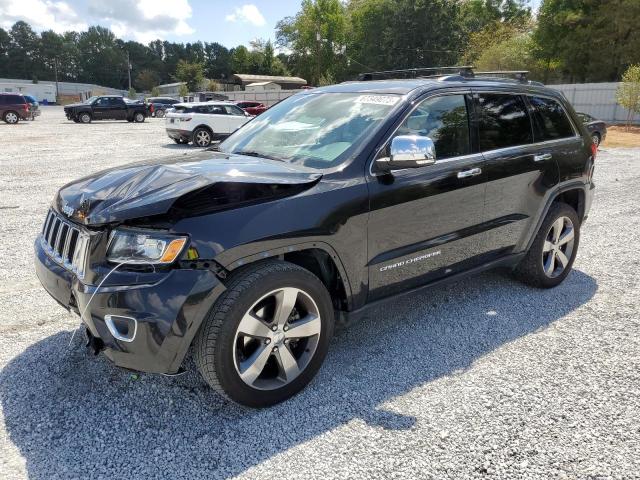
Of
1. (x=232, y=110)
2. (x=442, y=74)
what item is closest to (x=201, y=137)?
(x=232, y=110)

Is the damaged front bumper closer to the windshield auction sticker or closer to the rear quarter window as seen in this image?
the windshield auction sticker

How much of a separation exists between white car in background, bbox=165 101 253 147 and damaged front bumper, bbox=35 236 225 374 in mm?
15367

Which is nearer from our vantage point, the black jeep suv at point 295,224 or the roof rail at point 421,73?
the black jeep suv at point 295,224

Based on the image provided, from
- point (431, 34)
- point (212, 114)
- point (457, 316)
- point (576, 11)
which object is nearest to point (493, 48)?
point (576, 11)

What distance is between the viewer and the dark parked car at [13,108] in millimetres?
28547

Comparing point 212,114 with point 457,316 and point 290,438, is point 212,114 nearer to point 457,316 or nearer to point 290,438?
point 457,316

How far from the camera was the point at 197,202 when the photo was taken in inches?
101

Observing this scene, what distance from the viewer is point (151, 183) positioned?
2.74 meters

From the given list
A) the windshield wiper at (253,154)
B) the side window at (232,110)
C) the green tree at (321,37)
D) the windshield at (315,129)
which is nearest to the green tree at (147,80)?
the green tree at (321,37)

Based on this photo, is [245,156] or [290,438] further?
[245,156]

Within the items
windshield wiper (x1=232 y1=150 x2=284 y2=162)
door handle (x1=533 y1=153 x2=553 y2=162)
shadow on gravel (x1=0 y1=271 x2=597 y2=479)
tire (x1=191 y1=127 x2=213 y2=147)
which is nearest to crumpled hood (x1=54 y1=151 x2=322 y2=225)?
windshield wiper (x1=232 y1=150 x2=284 y2=162)

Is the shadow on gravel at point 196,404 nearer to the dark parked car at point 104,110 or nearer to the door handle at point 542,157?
the door handle at point 542,157

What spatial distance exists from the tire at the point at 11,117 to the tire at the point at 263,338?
32.1 metres

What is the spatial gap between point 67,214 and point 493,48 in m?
47.9
